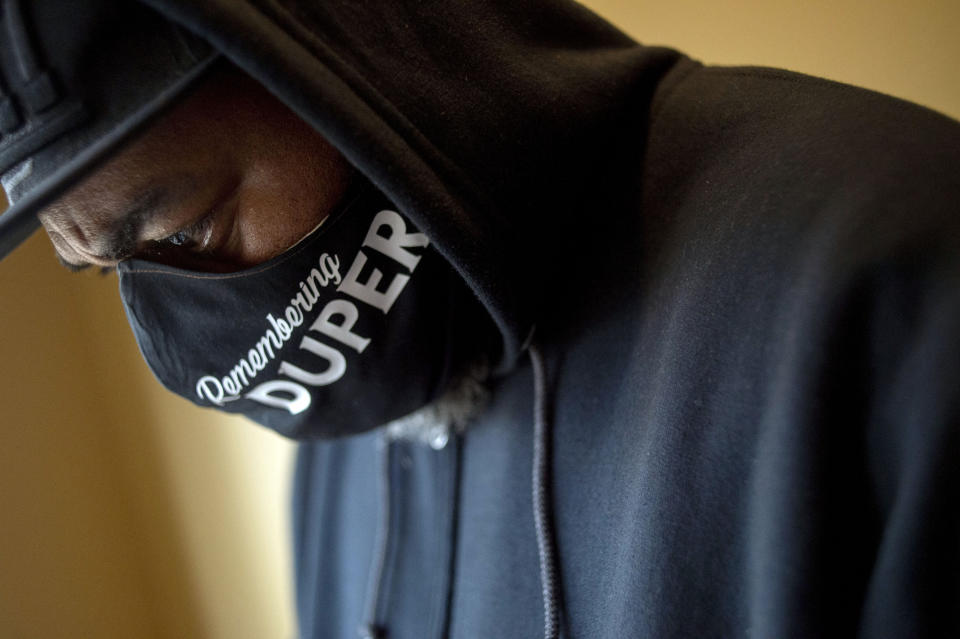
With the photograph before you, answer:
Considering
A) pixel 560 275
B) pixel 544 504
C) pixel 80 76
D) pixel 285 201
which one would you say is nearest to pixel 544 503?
pixel 544 504

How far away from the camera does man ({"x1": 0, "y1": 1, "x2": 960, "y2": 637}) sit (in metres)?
0.36

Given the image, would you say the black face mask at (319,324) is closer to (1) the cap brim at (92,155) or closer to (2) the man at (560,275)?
(2) the man at (560,275)

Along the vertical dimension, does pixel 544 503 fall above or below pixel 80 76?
below

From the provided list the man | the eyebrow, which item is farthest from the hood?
the eyebrow

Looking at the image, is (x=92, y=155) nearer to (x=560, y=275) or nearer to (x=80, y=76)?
(x=80, y=76)

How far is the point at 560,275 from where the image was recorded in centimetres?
58

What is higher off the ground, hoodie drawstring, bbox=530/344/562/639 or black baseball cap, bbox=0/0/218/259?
black baseball cap, bbox=0/0/218/259

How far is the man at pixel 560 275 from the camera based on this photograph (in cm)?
36

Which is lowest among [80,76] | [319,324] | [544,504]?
[544,504]

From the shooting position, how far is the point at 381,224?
502mm

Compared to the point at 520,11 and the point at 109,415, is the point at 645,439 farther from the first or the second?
the point at 109,415

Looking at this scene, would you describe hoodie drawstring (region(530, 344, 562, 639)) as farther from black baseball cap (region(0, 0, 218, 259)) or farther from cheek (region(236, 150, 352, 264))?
black baseball cap (region(0, 0, 218, 259))

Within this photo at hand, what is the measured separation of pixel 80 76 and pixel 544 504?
457 millimetres

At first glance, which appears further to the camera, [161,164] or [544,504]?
[544,504]
